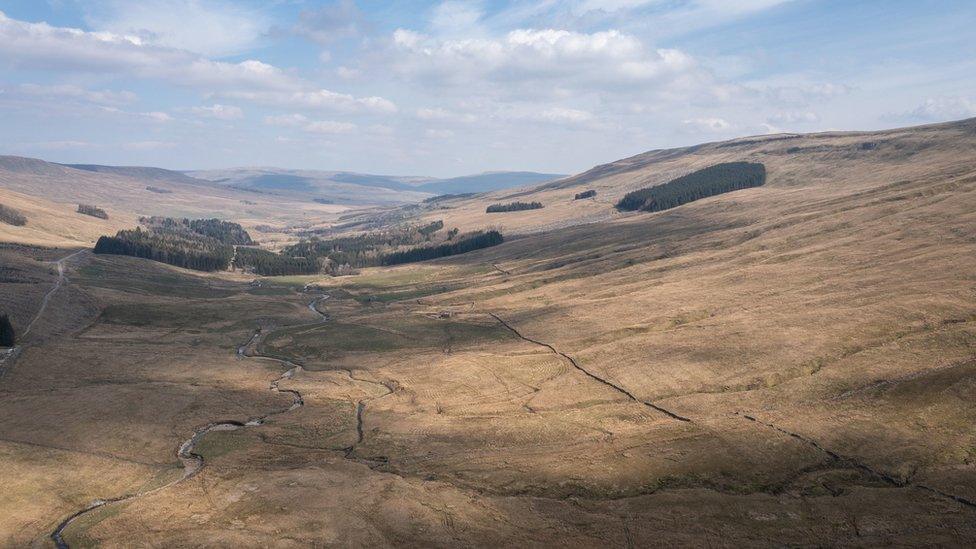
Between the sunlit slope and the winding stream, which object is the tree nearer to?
the winding stream

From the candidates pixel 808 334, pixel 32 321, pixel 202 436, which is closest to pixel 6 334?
pixel 32 321

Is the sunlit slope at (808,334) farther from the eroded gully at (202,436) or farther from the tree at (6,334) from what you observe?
the tree at (6,334)

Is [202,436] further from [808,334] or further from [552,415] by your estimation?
[808,334]

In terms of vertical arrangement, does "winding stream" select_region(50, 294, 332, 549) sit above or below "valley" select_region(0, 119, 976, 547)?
below

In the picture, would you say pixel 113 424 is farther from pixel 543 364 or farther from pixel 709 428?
pixel 709 428

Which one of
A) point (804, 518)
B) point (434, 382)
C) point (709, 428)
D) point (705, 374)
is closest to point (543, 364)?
point (434, 382)

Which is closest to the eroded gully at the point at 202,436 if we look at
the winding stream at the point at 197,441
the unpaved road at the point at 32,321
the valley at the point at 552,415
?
the winding stream at the point at 197,441

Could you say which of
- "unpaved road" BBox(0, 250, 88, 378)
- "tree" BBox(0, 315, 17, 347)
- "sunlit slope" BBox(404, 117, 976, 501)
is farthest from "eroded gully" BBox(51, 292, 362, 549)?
"tree" BBox(0, 315, 17, 347)
